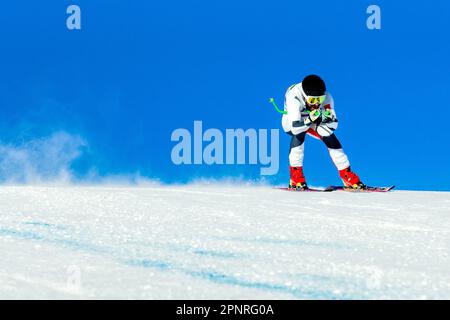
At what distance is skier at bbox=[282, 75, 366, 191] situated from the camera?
32.8 ft

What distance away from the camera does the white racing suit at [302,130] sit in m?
10.1

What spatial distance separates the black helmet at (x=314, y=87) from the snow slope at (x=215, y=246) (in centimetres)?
168

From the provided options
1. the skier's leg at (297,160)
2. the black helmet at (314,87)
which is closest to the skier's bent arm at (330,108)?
the black helmet at (314,87)

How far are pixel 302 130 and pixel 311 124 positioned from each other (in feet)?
0.60

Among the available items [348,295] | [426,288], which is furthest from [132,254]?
[426,288]

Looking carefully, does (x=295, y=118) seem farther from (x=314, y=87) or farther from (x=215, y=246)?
(x=215, y=246)

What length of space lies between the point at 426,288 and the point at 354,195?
528 centimetres

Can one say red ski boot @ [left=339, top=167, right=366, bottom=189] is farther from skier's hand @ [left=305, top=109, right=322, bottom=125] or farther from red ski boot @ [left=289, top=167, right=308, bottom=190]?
skier's hand @ [left=305, top=109, right=322, bottom=125]

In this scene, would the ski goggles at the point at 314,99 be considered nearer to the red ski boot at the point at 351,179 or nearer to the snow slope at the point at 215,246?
the red ski boot at the point at 351,179

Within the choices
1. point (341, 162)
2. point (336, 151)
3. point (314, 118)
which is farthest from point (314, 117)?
point (341, 162)

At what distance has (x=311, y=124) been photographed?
10195 mm

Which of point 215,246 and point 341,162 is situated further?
point 341,162
